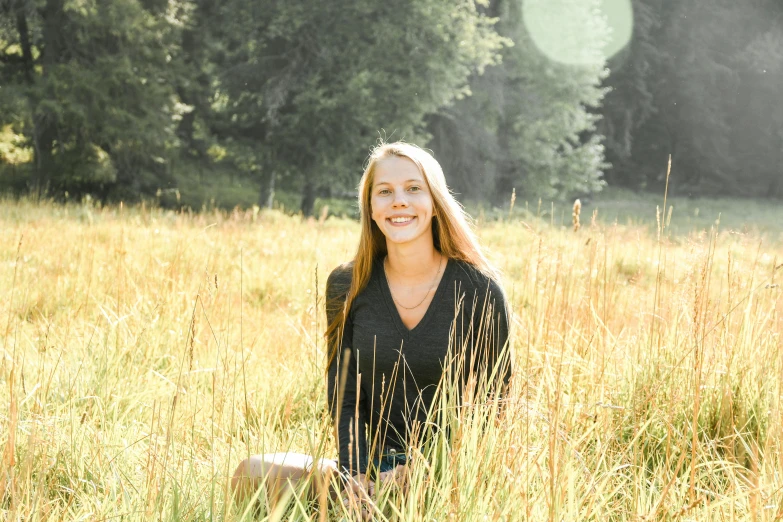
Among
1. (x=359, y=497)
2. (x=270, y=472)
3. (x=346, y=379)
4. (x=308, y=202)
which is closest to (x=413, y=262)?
(x=346, y=379)

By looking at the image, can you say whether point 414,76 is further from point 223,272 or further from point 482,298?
point 482,298

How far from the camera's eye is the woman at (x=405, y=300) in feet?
8.04

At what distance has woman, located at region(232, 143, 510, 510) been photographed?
245 centimetres

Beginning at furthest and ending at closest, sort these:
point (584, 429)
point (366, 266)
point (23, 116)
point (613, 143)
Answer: point (613, 143) → point (23, 116) → point (366, 266) → point (584, 429)

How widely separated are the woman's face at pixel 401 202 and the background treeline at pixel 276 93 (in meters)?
8.98

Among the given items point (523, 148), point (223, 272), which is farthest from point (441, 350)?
point (523, 148)

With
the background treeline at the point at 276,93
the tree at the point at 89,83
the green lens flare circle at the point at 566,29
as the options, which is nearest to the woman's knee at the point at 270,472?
the background treeline at the point at 276,93

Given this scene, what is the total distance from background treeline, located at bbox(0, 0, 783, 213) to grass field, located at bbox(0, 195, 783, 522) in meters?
7.95

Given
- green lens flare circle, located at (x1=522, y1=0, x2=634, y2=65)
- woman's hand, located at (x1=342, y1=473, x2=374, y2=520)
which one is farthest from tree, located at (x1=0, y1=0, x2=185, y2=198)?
woman's hand, located at (x1=342, y1=473, x2=374, y2=520)

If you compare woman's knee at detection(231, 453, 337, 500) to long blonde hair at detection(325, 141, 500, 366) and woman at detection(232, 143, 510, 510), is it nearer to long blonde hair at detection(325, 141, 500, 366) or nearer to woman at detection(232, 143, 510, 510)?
woman at detection(232, 143, 510, 510)

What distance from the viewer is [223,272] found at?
560cm

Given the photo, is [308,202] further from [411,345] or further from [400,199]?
[411,345]

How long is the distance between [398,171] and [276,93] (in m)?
12.9

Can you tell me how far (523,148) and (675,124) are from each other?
14.1 metres
